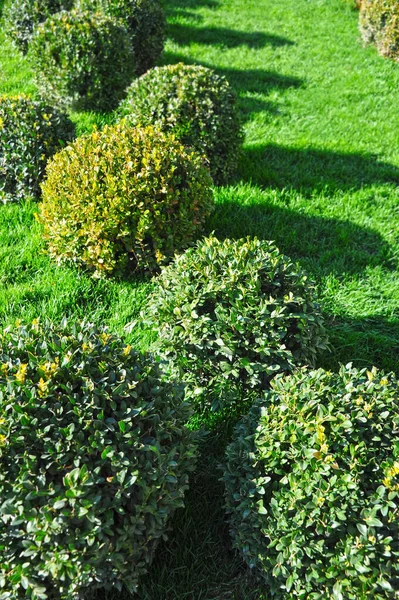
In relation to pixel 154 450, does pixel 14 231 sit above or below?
below

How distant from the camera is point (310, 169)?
7.05 m

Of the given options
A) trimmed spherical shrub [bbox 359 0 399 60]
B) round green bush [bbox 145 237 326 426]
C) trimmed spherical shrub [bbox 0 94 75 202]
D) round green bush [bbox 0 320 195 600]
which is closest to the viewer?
round green bush [bbox 0 320 195 600]

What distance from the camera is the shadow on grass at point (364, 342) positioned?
177 inches

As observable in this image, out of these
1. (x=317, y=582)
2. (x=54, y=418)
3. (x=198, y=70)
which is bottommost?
(x=317, y=582)

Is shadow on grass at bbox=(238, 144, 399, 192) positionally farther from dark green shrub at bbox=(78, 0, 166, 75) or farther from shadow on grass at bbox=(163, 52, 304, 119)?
dark green shrub at bbox=(78, 0, 166, 75)

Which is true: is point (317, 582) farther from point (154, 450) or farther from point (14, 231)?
point (14, 231)

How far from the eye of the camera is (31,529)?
2408 millimetres

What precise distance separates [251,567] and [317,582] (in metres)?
0.43

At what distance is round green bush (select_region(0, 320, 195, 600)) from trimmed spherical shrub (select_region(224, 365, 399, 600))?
1.28 ft

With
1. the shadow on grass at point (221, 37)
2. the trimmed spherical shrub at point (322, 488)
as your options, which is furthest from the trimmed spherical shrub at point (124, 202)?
the shadow on grass at point (221, 37)

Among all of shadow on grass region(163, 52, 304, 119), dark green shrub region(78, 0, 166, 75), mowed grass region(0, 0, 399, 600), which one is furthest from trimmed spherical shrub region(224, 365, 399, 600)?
dark green shrub region(78, 0, 166, 75)

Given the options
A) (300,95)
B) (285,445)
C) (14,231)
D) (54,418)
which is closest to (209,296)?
(285,445)

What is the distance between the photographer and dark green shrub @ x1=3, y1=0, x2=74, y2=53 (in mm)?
9016

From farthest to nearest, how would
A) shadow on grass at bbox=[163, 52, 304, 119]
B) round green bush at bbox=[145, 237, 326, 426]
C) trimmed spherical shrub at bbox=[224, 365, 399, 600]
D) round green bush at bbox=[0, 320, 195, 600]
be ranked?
shadow on grass at bbox=[163, 52, 304, 119] < round green bush at bbox=[145, 237, 326, 426] < trimmed spherical shrub at bbox=[224, 365, 399, 600] < round green bush at bbox=[0, 320, 195, 600]
